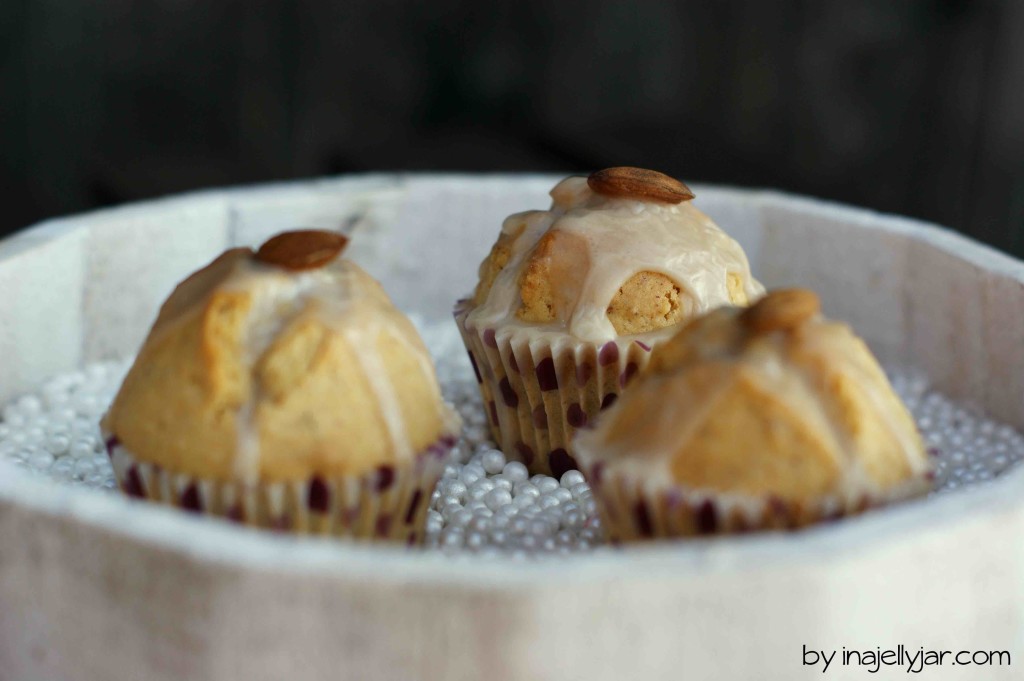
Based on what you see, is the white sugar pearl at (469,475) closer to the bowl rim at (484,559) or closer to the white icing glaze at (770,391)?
the white icing glaze at (770,391)

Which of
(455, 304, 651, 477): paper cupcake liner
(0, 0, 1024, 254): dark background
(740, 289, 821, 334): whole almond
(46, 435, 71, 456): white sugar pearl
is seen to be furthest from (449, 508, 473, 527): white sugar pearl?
(0, 0, 1024, 254): dark background

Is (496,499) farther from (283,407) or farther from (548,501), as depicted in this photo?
(283,407)

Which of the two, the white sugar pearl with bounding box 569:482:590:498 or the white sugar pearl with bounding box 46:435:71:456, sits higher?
the white sugar pearl with bounding box 46:435:71:456

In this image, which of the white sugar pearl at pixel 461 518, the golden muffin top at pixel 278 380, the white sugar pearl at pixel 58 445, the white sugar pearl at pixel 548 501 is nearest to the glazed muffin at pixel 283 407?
the golden muffin top at pixel 278 380

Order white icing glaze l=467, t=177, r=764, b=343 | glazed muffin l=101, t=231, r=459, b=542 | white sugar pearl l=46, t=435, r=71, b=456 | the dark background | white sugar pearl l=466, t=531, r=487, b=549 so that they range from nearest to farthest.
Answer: glazed muffin l=101, t=231, r=459, b=542
white sugar pearl l=466, t=531, r=487, b=549
white icing glaze l=467, t=177, r=764, b=343
white sugar pearl l=46, t=435, r=71, b=456
the dark background

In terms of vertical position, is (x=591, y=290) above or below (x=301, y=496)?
above

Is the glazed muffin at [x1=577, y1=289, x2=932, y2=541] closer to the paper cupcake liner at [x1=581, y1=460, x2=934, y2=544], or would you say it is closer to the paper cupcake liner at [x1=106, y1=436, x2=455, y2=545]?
the paper cupcake liner at [x1=581, y1=460, x2=934, y2=544]

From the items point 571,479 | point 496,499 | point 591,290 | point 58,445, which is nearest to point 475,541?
point 496,499
